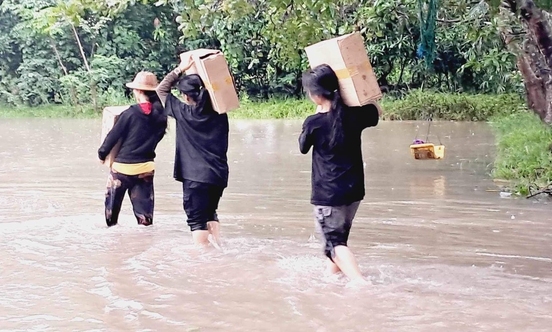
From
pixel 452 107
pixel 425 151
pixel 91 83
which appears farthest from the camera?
pixel 91 83

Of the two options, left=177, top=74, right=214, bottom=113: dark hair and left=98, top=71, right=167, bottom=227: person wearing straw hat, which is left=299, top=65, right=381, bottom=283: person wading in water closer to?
left=177, top=74, right=214, bottom=113: dark hair

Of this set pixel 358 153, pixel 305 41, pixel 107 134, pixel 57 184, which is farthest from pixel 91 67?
pixel 358 153

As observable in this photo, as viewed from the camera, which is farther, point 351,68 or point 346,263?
point 346,263

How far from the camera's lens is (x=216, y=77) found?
19.2 feet

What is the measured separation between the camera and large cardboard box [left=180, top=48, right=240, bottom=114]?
5.82 meters

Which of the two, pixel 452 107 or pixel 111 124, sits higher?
pixel 111 124

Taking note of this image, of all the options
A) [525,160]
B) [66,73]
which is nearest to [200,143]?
[525,160]

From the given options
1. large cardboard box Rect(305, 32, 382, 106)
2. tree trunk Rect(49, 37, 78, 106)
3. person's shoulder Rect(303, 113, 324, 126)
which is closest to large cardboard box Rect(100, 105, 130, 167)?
person's shoulder Rect(303, 113, 324, 126)

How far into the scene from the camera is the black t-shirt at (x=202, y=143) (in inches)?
236

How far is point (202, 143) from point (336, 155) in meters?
1.33

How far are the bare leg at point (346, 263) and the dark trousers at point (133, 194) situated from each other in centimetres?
246

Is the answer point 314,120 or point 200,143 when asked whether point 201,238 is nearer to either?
point 200,143

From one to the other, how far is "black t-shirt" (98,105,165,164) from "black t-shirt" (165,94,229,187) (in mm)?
871

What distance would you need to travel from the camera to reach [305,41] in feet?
30.5
